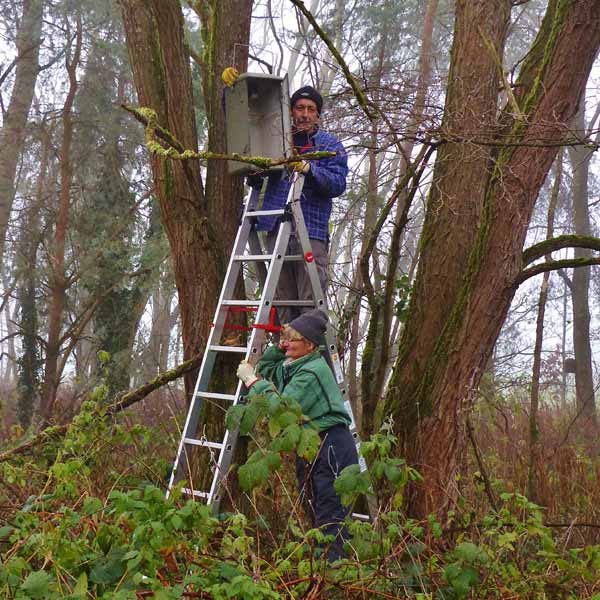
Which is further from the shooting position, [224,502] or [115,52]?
[115,52]

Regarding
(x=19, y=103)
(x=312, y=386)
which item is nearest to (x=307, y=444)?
(x=312, y=386)

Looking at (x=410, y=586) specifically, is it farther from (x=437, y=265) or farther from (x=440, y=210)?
(x=440, y=210)

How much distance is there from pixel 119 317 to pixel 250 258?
834cm

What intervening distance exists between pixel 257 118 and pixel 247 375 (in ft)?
5.43

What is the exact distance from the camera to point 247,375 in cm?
398

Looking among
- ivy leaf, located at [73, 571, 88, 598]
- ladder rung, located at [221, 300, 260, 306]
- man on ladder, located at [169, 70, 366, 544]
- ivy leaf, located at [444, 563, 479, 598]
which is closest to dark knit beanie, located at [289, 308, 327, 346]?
man on ladder, located at [169, 70, 366, 544]

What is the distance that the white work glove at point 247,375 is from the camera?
3961 mm

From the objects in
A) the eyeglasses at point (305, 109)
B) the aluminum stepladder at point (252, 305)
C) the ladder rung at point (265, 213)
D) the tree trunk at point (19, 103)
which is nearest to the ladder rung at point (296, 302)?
the aluminum stepladder at point (252, 305)

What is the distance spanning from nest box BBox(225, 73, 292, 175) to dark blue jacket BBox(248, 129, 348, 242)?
0.19 m

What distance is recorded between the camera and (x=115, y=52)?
14.2 metres

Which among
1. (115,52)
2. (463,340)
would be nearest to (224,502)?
(463,340)

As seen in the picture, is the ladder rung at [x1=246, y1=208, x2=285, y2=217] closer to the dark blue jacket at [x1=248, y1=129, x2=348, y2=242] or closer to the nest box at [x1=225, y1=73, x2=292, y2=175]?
the dark blue jacket at [x1=248, y1=129, x2=348, y2=242]

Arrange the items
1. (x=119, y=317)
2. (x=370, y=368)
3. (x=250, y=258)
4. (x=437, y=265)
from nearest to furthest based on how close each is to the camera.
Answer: (x=250, y=258)
(x=437, y=265)
(x=370, y=368)
(x=119, y=317)

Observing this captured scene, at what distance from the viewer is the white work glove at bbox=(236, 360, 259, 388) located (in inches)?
156
